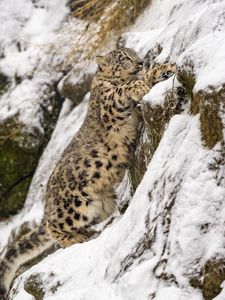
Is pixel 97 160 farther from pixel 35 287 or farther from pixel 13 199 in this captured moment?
pixel 13 199

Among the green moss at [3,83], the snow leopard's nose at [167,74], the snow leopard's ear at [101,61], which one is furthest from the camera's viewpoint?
the green moss at [3,83]

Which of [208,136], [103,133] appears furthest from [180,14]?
[208,136]

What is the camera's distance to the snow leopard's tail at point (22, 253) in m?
6.87

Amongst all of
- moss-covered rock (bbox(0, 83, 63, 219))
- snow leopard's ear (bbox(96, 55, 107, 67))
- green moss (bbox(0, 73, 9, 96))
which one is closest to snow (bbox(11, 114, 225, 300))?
snow leopard's ear (bbox(96, 55, 107, 67))

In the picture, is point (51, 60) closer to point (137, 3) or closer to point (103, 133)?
point (137, 3)

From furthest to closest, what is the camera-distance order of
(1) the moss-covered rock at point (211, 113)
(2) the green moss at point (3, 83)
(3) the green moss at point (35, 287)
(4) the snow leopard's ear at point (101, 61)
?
(2) the green moss at point (3, 83) → (4) the snow leopard's ear at point (101, 61) → (3) the green moss at point (35, 287) → (1) the moss-covered rock at point (211, 113)

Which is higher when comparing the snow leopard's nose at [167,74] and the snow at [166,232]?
the snow leopard's nose at [167,74]

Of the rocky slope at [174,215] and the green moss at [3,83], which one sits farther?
the green moss at [3,83]

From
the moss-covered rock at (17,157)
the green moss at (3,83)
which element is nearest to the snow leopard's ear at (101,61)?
the moss-covered rock at (17,157)

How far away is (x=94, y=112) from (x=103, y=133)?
0.98 feet

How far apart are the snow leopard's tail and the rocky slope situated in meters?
1.17

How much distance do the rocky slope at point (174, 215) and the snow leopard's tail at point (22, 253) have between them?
117 cm

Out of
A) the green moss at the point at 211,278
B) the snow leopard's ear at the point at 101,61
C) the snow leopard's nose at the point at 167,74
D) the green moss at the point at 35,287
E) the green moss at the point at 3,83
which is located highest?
the green moss at the point at 3,83

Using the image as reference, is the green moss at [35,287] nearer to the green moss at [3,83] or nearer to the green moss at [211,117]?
the green moss at [211,117]
